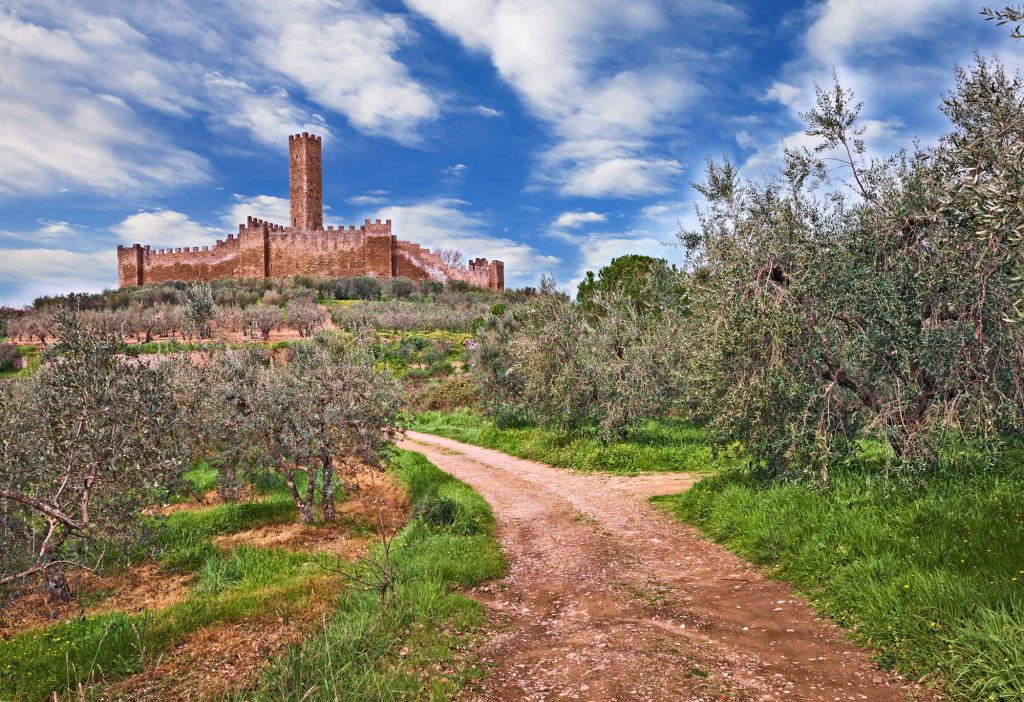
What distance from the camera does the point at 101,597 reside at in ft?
31.7

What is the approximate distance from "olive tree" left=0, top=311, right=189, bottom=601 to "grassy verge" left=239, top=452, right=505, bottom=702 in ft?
11.6

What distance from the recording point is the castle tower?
3546 inches

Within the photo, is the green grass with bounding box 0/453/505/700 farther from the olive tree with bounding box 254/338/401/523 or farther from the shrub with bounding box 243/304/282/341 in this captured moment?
the shrub with bounding box 243/304/282/341

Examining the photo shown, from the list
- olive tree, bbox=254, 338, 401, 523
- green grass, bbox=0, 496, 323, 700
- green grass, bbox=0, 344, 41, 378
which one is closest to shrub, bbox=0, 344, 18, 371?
green grass, bbox=0, 344, 41, 378

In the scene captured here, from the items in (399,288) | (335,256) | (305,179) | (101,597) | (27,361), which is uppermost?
(305,179)

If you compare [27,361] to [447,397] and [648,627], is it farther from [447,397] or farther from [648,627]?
[648,627]

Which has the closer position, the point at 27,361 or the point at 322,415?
the point at 322,415

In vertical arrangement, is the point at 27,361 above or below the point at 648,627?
above

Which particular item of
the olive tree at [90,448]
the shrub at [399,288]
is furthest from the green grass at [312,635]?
the shrub at [399,288]

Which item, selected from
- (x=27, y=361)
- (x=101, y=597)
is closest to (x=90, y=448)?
(x=101, y=597)

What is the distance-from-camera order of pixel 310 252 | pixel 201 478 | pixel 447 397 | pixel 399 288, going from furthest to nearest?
pixel 310 252, pixel 399 288, pixel 447 397, pixel 201 478

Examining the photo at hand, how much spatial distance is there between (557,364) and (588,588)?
41.0 feet

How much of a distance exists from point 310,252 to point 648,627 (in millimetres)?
88969

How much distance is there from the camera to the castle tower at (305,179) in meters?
90.1
